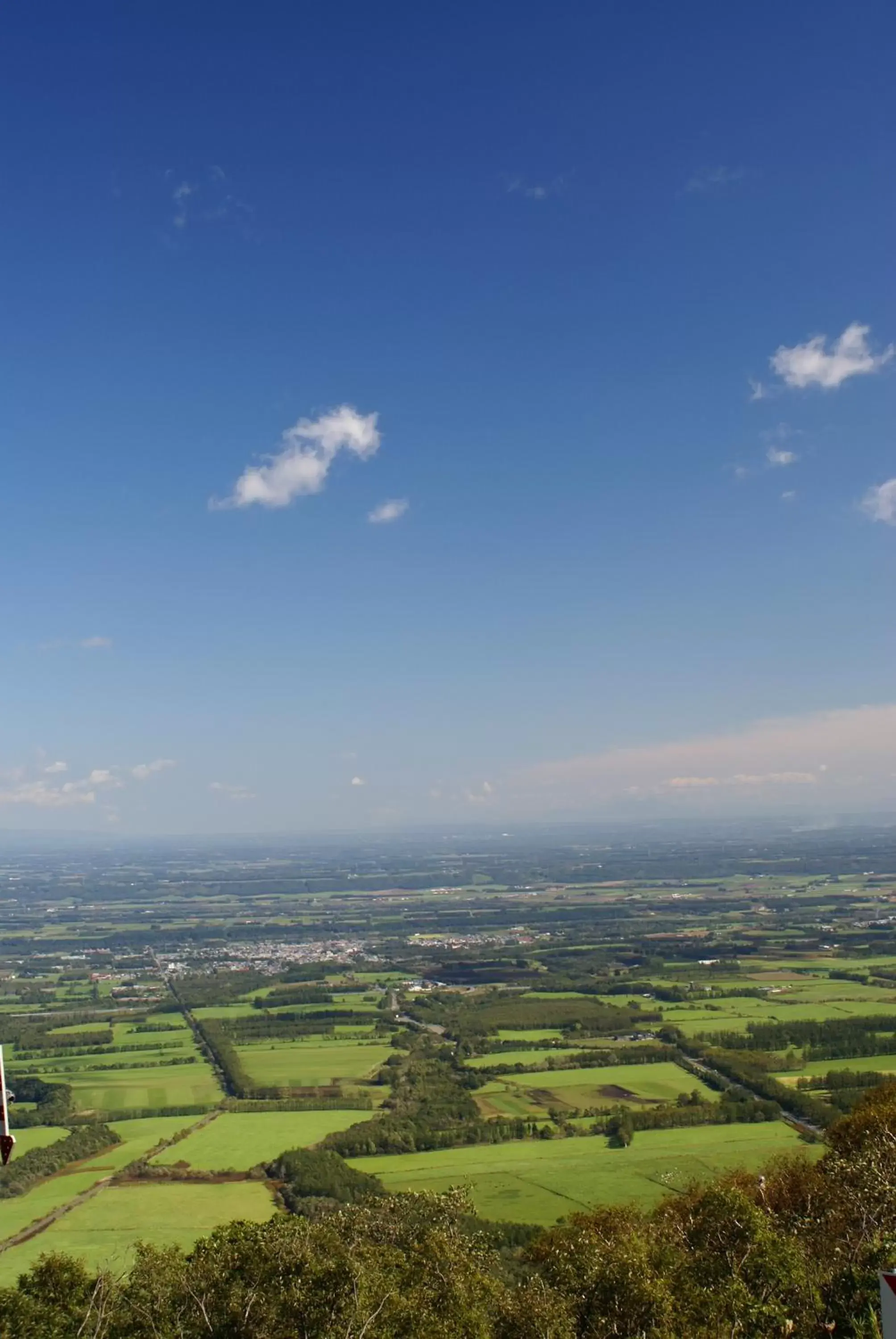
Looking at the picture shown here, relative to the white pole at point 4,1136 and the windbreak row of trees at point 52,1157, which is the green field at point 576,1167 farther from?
the white pole at point 4,1136

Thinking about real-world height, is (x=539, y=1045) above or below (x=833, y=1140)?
below

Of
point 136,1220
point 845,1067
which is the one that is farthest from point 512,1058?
point 136,1220

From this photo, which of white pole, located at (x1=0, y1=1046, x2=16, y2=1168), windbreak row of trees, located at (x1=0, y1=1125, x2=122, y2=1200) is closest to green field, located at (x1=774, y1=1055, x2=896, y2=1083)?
windbreak row of trees, located at (x1=0, y1=1125, x2=122, y2=1200)

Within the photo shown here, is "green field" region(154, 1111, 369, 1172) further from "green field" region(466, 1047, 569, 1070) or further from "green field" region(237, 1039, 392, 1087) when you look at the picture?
"green field" region(466, 1047, 569, 1070)

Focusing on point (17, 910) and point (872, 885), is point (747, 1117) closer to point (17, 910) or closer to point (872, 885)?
point (872, 885)

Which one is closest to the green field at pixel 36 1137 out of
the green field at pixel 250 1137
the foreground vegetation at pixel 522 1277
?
the green field at pixel 250 1137

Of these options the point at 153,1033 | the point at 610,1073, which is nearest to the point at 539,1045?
the point at 610,1073
